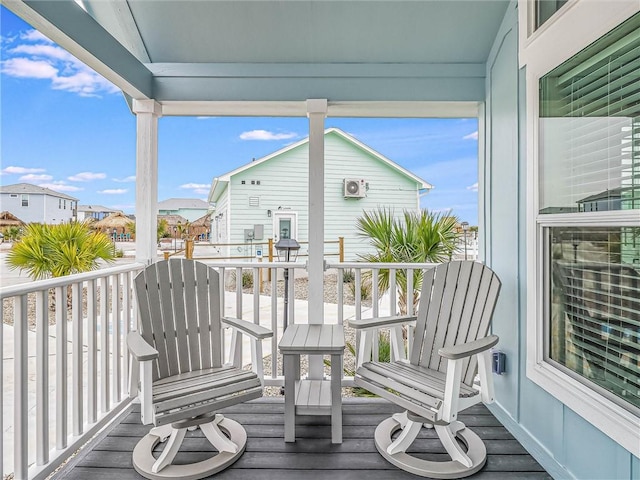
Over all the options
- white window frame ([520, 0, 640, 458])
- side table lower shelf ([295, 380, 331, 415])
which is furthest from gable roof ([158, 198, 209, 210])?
white window frame ([520, 0, 640, 458])

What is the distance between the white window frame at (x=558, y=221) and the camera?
1.49m

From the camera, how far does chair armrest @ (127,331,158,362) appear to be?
174cm

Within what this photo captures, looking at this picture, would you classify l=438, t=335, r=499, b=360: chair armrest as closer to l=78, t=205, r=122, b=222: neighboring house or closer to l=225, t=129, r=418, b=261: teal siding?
l=225, t=129, r=418, b=261: teal siding

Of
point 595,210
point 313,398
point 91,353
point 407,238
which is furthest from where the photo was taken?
point 407,238

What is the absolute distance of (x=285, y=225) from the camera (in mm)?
3521

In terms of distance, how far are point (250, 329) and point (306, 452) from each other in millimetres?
758

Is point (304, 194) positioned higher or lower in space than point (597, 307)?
higher

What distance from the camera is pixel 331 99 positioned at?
114 inches

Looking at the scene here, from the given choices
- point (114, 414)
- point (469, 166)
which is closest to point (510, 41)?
point (469, 166)

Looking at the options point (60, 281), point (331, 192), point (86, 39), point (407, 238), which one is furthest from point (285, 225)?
point (86, 39)

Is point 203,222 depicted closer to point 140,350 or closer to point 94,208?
point 94,208

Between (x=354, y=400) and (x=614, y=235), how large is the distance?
196cm

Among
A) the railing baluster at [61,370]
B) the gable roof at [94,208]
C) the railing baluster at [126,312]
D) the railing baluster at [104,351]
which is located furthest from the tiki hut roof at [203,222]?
the railing baluster at [61,370]

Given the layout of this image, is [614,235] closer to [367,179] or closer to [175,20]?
[367,179]
